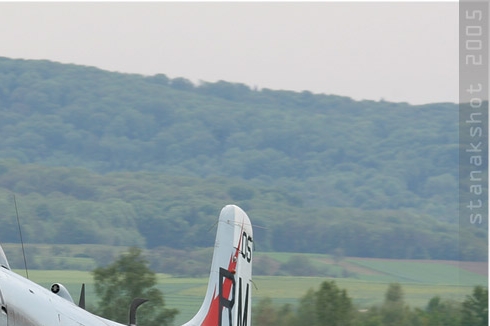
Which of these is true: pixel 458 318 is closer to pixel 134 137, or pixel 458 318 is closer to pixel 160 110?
pixel 134 137

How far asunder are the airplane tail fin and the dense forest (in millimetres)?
19411

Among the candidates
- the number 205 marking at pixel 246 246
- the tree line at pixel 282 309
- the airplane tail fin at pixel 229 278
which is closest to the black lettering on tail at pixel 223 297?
the airplane tail fin at pixel 229 278

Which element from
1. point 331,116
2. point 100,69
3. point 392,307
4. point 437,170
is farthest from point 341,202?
point 392,307

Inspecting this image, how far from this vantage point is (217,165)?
59.2 metres

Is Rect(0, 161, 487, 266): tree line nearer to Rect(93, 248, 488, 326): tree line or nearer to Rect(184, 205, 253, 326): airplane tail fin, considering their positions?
Rect(93, 248, 488, 326): tree line

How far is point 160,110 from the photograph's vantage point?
6738 cm

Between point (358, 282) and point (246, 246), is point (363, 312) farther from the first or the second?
point (358, 282)

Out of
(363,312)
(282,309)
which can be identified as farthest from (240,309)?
(363,312)

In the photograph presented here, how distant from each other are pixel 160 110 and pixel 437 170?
20.3m

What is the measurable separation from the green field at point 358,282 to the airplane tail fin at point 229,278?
6.59 meters

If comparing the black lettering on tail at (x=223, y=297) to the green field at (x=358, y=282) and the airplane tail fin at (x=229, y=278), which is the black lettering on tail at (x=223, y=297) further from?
the green field at (x=358, y=282)

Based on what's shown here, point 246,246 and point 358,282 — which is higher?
point 246,246

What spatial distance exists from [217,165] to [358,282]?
34.6 meters

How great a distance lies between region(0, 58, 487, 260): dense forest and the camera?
33656mm
